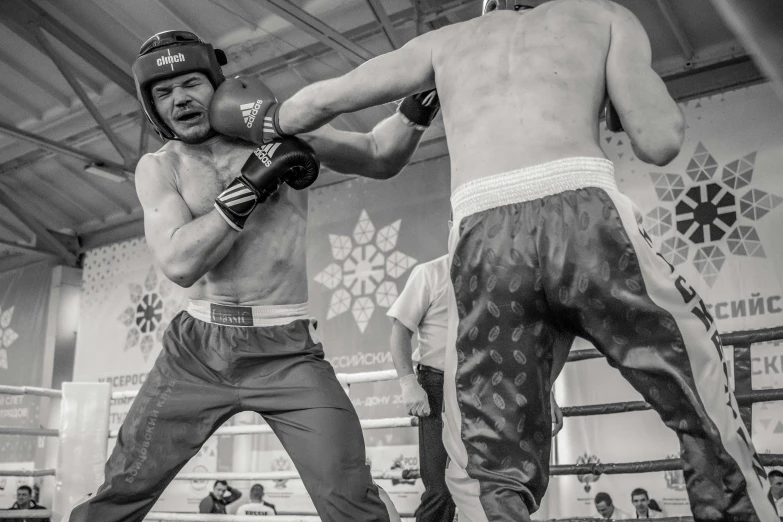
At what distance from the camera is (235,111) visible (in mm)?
Answer: 1896

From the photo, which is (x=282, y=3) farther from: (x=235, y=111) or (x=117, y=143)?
(x=235, y=111)

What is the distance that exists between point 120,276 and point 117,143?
2.36m

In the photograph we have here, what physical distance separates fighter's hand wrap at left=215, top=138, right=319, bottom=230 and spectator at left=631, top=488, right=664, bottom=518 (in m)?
4.18

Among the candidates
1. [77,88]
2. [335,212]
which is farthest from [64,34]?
[335,212]

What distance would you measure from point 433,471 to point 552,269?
61.9 inches

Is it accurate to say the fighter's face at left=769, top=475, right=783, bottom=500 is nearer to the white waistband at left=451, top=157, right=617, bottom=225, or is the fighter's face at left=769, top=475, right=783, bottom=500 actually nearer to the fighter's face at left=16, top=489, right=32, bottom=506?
the white waistband at left=451, top=157, right=617, bottom=225

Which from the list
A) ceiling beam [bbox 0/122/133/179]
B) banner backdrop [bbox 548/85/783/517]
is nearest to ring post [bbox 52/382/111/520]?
banner backdrop [bbox 548/85/783/517]

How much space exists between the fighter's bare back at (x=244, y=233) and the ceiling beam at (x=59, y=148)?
583 cm

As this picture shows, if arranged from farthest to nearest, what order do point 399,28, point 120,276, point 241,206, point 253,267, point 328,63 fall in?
point 120,276
point 328,63
point 399,28
point 253,267
point 241,206

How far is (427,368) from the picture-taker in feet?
9.78

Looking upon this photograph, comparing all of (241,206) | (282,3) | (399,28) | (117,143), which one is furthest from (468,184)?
(117,143)

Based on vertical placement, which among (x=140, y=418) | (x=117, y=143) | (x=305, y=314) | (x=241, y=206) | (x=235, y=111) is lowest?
(x=140, y=418)

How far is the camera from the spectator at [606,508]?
5203 millimetres

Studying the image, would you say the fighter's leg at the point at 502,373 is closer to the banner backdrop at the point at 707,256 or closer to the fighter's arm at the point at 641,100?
the fighter's arm at the point at 641,100
